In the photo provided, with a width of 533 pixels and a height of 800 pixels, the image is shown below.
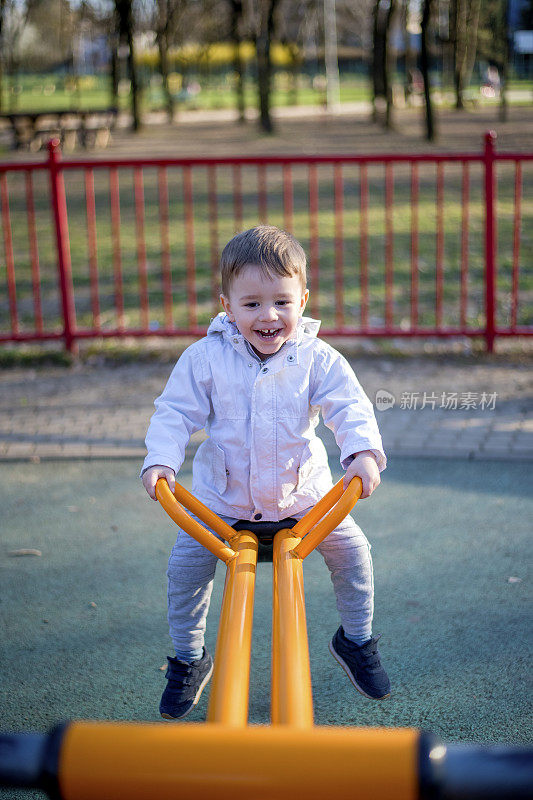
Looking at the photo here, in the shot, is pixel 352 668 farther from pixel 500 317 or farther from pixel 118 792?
pixel 500 317

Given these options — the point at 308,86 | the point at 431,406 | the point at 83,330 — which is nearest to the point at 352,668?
the point at 431,406

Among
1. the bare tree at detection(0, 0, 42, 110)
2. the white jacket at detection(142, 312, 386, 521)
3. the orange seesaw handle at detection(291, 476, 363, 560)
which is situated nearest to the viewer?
the orange seesaw handle at detection(291, 476, 363, 560)

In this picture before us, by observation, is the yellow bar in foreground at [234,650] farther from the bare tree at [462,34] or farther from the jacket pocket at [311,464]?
the bare tree at [462,34]

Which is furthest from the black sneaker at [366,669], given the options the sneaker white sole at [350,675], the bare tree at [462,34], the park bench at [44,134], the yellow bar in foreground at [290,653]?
the bare tree at [462,34]

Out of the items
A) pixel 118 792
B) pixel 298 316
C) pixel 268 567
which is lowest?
pixel 268 567

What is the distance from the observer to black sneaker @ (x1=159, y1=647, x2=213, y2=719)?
→ 244 cm

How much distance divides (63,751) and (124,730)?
77 millimetres

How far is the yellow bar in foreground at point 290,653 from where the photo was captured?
1.50 m

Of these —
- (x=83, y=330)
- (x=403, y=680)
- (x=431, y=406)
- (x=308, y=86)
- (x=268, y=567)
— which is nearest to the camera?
(x=403, y=680)

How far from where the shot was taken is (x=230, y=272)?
2.26 meters

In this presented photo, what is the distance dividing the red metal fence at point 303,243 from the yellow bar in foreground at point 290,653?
13.5 ft

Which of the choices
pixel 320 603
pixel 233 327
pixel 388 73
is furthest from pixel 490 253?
pixel 388 73

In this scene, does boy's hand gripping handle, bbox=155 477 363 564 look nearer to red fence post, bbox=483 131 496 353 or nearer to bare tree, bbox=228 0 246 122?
red fence post, bbox=483 131 496 353

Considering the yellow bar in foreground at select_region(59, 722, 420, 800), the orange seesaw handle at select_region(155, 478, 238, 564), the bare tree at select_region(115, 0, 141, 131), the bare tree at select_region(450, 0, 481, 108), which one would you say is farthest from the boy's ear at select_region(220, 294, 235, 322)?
the bare tree at select_region(450, 0, 481, 108)
